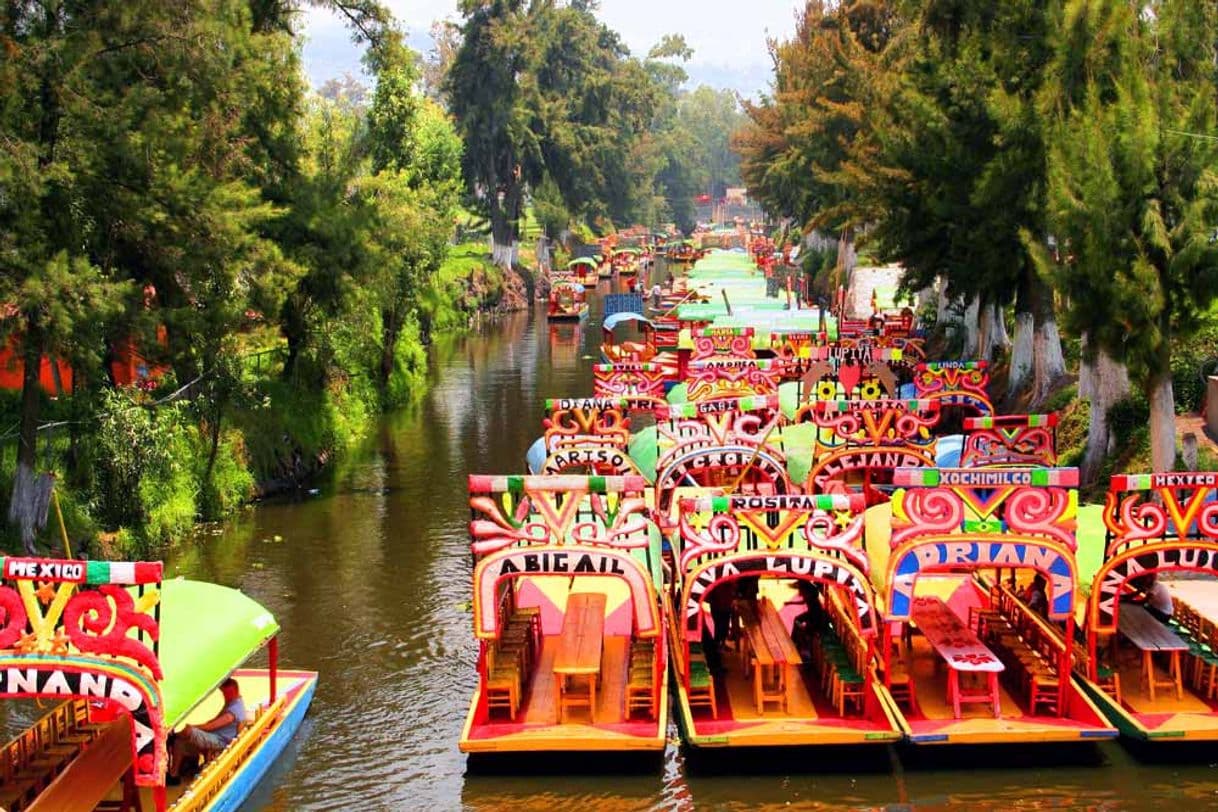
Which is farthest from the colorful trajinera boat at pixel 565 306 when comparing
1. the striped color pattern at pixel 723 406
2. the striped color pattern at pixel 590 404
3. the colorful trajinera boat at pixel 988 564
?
the colorful trajinera boat at pixel 988 564

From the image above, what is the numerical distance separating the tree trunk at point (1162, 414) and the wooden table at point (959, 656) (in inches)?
309

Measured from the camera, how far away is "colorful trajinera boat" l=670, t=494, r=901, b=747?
17.9 metres

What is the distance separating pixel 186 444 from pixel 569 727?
16882mm

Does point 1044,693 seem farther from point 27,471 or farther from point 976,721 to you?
point 27,471

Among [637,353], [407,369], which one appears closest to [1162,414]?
[637,353]

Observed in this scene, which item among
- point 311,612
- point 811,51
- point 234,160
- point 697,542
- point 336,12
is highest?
point 811,51

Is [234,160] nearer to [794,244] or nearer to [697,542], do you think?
[697,542]

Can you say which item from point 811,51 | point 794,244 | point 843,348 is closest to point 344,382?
point 843,348

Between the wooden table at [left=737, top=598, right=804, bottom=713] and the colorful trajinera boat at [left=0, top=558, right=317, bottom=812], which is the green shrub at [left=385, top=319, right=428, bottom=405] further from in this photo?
the wooden table at [left=737, top=598, right=804, bottom=713]

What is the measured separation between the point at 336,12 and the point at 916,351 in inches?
784

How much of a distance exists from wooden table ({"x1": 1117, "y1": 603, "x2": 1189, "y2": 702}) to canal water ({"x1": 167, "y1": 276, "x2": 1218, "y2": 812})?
1.13m

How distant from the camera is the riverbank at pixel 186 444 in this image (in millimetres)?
27750

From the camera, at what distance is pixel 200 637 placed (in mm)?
17094

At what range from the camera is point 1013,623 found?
21266mm
